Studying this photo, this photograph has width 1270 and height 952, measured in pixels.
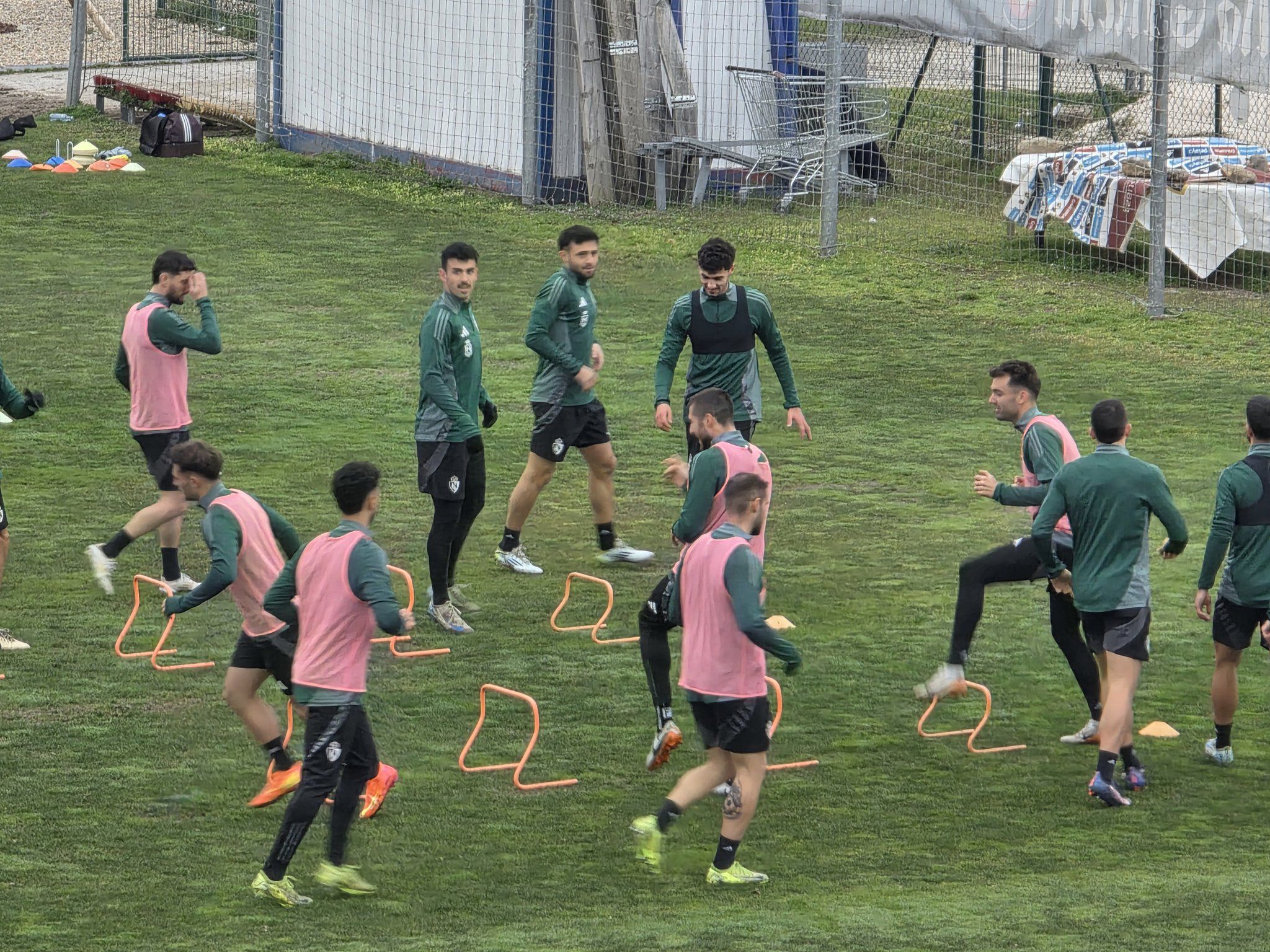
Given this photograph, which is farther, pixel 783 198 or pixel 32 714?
pixel 783 198

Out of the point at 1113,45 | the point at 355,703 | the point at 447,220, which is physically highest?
the point at 1113,45

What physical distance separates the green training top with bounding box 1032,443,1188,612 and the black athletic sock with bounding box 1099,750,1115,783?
596 mm

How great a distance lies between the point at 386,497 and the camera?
11898mm

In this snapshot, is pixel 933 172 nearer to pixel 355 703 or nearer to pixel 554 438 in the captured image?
pixel 554 438

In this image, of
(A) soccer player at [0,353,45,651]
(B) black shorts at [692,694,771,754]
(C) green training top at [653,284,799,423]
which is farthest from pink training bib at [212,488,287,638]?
(C) green training top at [653,284,799,423]

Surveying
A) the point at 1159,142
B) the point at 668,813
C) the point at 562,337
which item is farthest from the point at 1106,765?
the point at 1159,142

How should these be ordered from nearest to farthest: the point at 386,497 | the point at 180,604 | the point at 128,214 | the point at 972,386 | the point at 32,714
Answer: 1. the point at 180,604
2. the point at 32,714
3. the point at 386,497
4. the point at 972,386
5. the point at 128,214

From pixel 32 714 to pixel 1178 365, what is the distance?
1016cm

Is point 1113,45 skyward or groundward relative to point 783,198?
skyward

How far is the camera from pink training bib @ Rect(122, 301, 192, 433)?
975 cm

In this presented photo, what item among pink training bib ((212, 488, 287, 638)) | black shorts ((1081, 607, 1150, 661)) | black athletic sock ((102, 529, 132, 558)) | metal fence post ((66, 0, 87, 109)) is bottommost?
black athletic sock ((102, 529, 132, 558))

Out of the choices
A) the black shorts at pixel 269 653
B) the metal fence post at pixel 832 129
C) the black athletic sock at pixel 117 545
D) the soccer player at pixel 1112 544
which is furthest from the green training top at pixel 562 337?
the metal fence post at pixel 832 129

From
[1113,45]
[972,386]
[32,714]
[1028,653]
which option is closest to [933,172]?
[1113,45]

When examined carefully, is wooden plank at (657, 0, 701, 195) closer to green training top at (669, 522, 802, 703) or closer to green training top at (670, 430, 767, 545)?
green training top at (670, 430, 767, 545)
